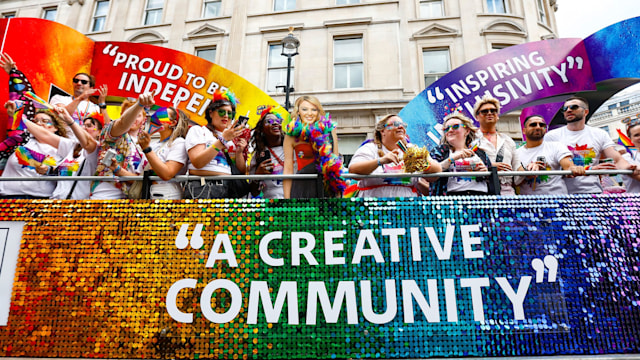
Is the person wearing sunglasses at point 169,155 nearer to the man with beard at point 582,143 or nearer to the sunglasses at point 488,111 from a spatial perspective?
the sunglasses at point 488,111

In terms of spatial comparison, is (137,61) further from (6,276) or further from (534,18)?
(534,18)

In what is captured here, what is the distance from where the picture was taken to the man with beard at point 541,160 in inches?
119

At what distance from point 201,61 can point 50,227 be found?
327cm

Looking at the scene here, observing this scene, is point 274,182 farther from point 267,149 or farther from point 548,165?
point 548,165

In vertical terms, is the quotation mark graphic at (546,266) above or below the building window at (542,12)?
below

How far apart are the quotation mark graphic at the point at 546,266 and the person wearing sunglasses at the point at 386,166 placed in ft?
2.94

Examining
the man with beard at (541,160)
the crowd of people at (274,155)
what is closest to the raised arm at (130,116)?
the crowd of people at (274,155)

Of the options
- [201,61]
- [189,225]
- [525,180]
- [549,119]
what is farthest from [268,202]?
[549,119]

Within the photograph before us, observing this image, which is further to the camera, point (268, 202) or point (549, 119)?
point (549, 119)

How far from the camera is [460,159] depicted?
2885mm

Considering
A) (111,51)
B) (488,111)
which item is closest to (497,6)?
(488,111)

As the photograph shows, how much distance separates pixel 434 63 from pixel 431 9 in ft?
8.14

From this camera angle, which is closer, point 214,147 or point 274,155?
point 214,147

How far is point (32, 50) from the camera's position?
4141mm
